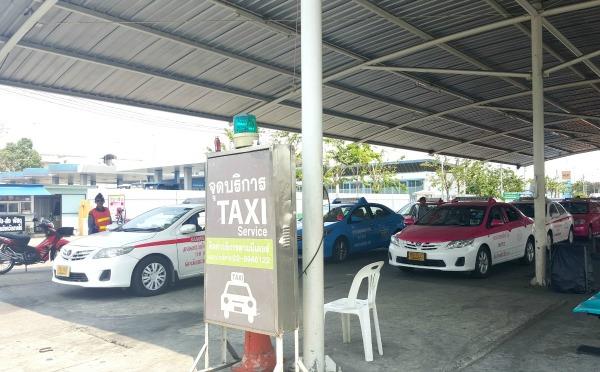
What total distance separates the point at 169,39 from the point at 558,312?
773 cm

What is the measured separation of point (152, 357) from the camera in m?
5.38

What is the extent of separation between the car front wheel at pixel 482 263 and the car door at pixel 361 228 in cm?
361

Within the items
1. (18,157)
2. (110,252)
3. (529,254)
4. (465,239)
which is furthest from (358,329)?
(18,157)

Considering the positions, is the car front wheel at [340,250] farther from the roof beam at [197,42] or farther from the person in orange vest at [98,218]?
the person in orange vest at [98,218]

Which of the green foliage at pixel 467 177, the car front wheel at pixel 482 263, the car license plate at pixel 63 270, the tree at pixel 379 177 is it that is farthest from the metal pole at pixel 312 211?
the green foliage at pixel 467 177

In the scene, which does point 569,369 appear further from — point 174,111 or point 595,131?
point 595,131

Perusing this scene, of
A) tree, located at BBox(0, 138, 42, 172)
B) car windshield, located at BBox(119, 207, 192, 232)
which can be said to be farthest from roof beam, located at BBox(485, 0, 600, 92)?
tree, located at BBox(0, 138, 42, 172)

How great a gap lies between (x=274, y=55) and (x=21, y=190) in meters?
17.3

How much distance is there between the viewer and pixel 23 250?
10.8m

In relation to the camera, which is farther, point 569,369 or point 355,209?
point 355,209

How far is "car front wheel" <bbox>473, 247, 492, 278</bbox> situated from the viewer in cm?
965

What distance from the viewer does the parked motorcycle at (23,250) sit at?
10.7 meters

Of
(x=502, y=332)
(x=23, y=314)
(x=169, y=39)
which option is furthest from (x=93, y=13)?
(x=502, y=332)

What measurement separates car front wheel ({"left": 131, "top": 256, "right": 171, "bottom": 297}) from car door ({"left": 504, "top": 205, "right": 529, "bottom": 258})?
22.9 ft
